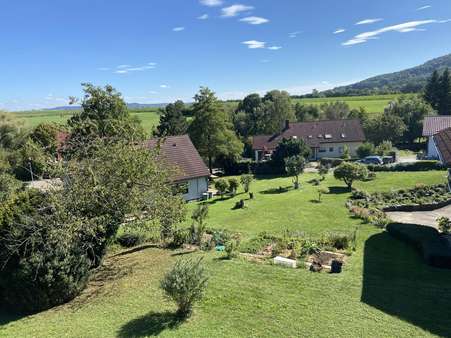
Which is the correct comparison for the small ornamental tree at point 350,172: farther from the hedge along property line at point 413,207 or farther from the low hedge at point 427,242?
the low hedge at point 427,242

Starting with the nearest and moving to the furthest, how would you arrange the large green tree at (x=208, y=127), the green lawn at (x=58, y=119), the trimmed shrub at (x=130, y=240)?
the trimmed shrub at (x=130, y=240)
the large green tree at (x=208, y=127)
the green lawn at (x=58, y=119)

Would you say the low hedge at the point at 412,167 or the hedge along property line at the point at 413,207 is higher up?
the low hedge at the point at 412,167

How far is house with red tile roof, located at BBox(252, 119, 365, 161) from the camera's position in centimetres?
6056

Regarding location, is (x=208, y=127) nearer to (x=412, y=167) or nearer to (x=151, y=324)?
(x=412, y=167)

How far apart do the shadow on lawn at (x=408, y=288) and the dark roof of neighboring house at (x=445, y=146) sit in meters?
4.59

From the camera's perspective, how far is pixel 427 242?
16.1 metres

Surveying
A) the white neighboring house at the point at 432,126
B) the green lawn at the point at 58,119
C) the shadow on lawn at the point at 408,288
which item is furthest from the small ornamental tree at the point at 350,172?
the green lawn at the point at 58,119

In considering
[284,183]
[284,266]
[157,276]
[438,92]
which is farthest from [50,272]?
[438,92]

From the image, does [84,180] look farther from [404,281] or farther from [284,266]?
[404,281]

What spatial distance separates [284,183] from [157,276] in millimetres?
27915

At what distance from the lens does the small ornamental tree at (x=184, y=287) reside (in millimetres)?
9906

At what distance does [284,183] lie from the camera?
130 feet

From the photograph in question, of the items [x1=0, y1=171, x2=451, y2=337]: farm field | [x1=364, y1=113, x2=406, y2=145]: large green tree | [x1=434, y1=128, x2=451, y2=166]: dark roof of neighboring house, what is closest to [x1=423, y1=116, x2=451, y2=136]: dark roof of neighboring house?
[x1=364, y1=113, x2=406, y2=145]: large green tree

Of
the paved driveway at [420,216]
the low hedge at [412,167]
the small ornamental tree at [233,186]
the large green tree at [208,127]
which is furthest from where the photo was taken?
the large green tree at [208,127]
